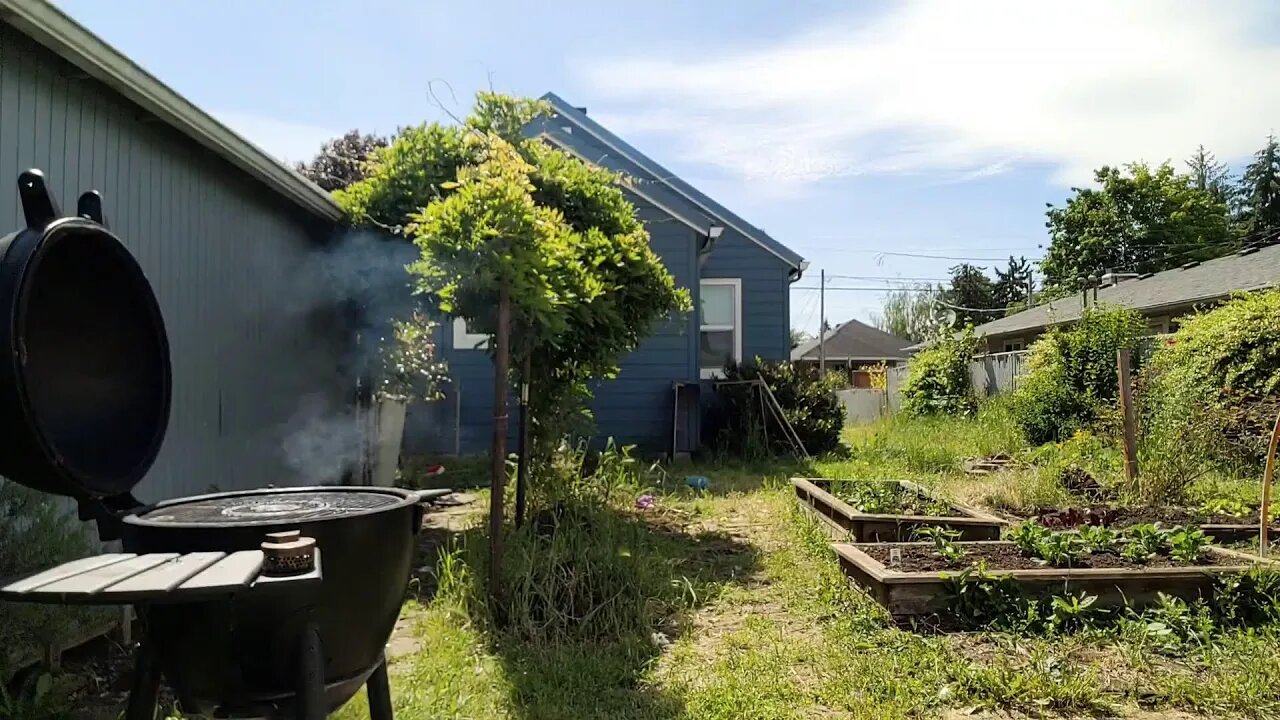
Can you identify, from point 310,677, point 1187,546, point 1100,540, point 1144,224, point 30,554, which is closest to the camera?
point 310,677

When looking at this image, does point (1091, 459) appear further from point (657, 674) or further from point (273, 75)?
point (273, 75)

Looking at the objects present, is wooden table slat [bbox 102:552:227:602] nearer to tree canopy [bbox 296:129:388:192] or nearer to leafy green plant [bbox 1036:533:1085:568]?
leafy green plant [bbox 1036:533:1085:568]

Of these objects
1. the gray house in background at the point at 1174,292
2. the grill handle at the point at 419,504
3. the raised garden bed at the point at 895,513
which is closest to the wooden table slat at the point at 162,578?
the grill handle at the point at 419,504

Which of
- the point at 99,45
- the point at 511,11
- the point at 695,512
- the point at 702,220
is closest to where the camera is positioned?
the point at 99,45

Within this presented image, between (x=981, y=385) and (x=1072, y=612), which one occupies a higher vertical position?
(x=981, y=385)

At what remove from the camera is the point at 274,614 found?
6.56 feet

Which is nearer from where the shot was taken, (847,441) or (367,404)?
(367,404)

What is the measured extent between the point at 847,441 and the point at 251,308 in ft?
31.7

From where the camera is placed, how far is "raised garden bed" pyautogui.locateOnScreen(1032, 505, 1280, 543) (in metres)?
5.48

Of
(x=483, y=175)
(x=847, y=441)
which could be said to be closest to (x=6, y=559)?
(x=483, y=175)

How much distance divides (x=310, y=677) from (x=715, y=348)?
1091 centimetres

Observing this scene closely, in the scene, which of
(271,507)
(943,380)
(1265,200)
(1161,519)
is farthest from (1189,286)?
(1265,200)

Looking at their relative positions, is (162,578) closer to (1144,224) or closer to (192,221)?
(192,221)

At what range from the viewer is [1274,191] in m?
35.4
